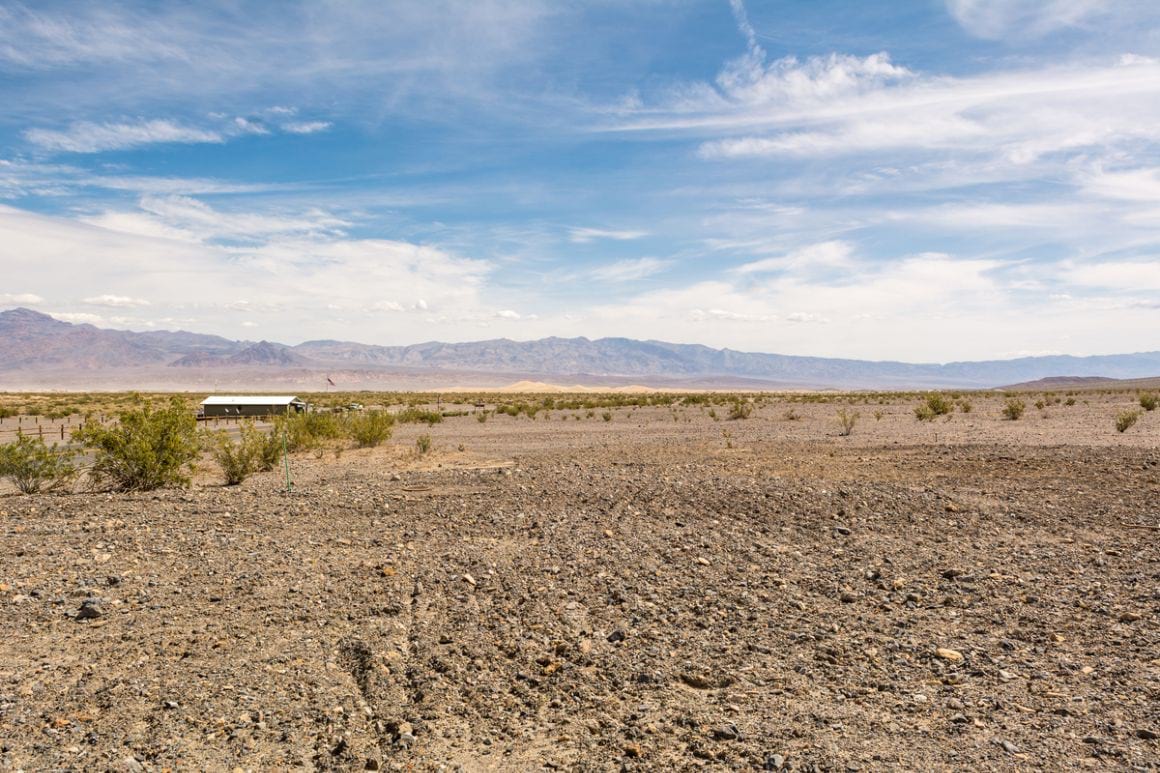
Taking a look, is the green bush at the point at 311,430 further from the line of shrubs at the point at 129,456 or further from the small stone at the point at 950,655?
the small stone at the point at 950,655

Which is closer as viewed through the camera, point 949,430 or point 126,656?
point 126,656

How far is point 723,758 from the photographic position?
502 cm

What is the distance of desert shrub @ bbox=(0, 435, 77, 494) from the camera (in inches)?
601

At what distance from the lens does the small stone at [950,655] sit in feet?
21.1

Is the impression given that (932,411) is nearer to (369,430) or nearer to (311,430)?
(369,430)

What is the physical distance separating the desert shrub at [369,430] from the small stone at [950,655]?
77.4ft

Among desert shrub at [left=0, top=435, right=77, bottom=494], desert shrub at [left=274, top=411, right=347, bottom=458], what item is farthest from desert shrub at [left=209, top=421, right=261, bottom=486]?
desert shrub at [left=274, top=411, right=347, bottom=458]

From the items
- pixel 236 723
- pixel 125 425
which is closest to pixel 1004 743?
pixel 236 723

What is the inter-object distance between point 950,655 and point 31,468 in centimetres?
1671

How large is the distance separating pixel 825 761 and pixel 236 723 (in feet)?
13.2

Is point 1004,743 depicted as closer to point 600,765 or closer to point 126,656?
point 600,765

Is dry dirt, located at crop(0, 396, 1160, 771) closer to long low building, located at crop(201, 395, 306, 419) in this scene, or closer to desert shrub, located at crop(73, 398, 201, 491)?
desert shrub, located at crop(73, 398, 201, 491)

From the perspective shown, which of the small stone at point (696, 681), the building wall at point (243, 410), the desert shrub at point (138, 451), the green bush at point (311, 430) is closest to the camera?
the small stone at point (696, 681)

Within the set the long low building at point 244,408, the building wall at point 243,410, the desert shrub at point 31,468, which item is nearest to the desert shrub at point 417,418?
the long low building at point 244,408
